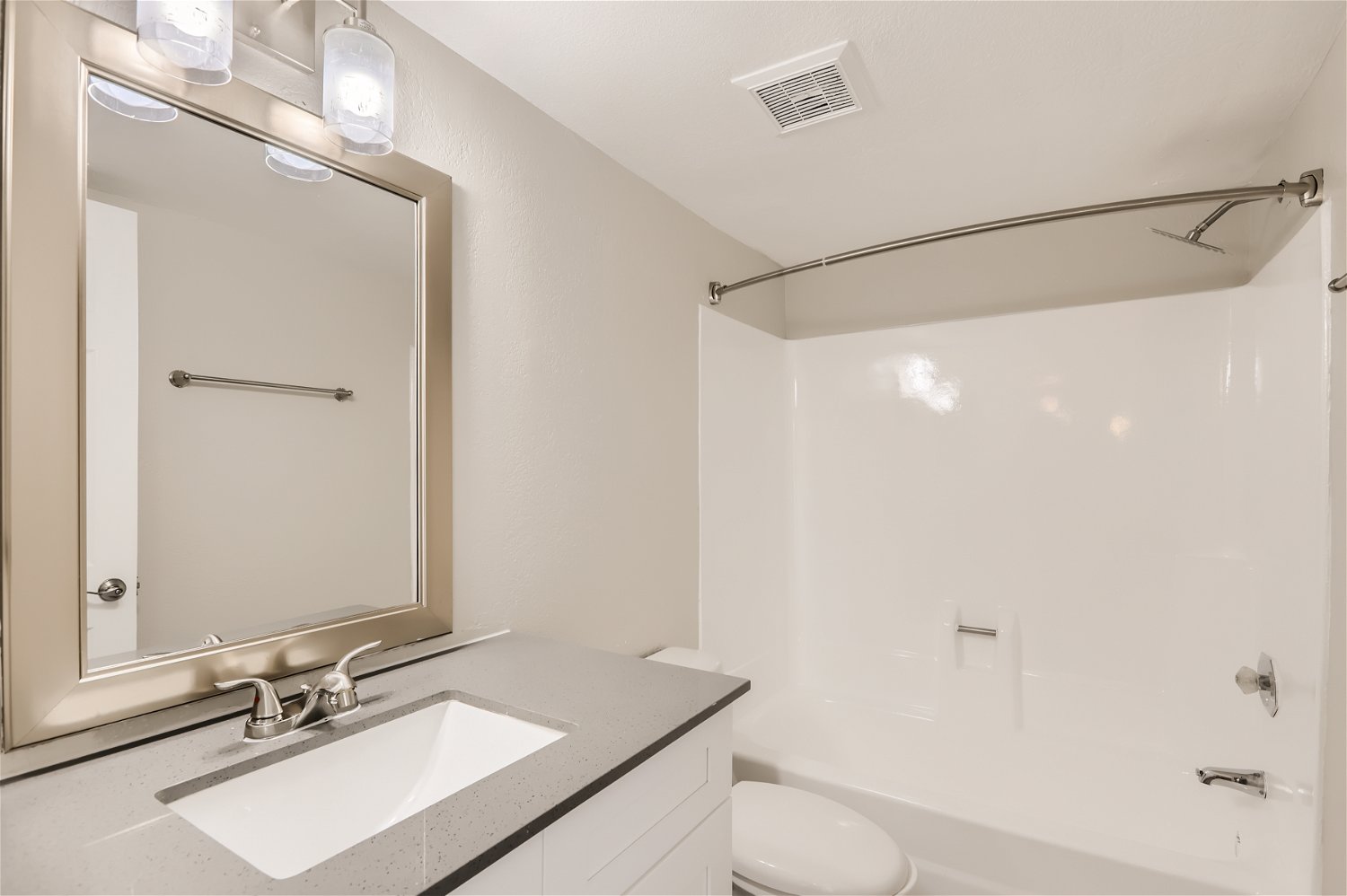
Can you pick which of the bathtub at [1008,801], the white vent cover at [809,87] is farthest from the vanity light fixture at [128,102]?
the bathtub at [1008,801]

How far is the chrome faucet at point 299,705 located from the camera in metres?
0.95

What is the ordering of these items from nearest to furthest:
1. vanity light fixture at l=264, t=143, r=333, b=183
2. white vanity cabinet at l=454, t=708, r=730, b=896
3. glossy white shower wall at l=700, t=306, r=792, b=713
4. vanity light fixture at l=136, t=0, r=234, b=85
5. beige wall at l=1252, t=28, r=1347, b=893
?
white vanity cabinet at l=454, t=708, r=730, b=896, vanity light fixture at l=136, t=0, r=234, b=85, vanity light fixture at l=264, t=143, r=333, b=183, beige wall at l=1252, t=28, r=1347, b=893, glossy white shower wall at l=700, t=306, r=792, b=713

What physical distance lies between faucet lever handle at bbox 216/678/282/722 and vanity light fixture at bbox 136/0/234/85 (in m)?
0.93

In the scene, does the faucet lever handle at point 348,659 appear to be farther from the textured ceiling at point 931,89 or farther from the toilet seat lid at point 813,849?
the textured ceiling at point 931,89

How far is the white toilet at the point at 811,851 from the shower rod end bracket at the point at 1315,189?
1.83 metres

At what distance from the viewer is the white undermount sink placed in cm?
84

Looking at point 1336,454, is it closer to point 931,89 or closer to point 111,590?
point 931,89

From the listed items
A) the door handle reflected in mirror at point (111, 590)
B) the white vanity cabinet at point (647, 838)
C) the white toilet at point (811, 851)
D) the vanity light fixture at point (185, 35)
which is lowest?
the white toilet at point (811, 851)

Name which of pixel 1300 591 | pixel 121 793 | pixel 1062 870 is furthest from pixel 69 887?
pixel 1300 591

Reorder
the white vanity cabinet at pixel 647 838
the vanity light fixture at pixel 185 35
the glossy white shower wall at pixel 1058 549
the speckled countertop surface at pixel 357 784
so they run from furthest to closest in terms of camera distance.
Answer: the glossy white shower wall at pixel 1058 549 < the vanity light fixture at pixel 185 35 < the white vanity cabinet at pixel 647 838 < the speckled countertop surface at pixel 357 784

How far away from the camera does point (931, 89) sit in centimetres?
162

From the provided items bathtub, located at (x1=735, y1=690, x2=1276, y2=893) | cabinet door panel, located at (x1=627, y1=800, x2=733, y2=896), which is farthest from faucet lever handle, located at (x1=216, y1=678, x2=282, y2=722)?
bathtub, located at (x1=735, y1=690, x2=1276, y2=893)

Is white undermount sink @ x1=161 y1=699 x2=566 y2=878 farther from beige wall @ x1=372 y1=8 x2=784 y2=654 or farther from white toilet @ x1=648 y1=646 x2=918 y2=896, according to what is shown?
white toilet @ x1=648 y1=646 x2=918 y2=896

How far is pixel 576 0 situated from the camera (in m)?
1.34
